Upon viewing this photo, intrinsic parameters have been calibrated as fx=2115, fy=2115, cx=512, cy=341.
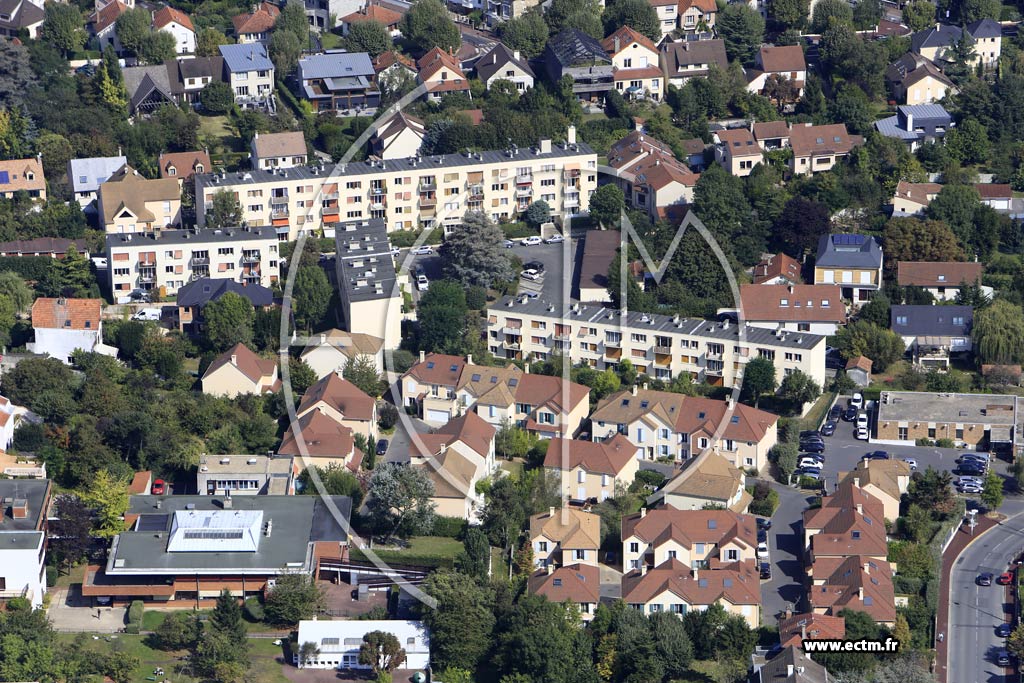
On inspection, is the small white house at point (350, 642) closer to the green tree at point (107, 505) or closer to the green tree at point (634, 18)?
the green tree at point (107, 505)

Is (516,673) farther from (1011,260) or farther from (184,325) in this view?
(1011,260)

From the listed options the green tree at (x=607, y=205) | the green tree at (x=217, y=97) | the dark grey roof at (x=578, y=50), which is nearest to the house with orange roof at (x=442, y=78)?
the dark grey roof at (x=578, y=50)

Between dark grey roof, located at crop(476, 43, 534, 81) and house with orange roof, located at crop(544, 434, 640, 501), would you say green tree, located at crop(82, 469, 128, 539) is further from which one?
dark grey roof, located at crop(476, 43, 534, 81)

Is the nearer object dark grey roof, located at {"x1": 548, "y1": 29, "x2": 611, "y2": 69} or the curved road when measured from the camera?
the curved road

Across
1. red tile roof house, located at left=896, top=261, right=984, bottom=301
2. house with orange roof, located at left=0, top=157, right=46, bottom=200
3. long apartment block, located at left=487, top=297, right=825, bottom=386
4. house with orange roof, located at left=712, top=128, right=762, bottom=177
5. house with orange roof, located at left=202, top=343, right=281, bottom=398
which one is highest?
house with orange roof, located at left=712, top=128, right=762, bottom=177

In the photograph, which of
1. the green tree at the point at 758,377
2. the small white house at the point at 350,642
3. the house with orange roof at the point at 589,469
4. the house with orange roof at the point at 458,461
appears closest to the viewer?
the small white house at the point at 350,642

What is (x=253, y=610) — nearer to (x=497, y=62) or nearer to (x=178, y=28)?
(x=497, y=62)

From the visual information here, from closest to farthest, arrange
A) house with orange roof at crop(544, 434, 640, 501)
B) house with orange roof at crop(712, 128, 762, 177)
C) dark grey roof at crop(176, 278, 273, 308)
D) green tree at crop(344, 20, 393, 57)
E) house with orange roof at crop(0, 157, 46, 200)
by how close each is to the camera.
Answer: house with orange roof at crop(544, 434, 640, 501) < dark grey roof at crop(176, 278, 273, 308) < house with orange roof at crop(0, 157, 46, 200) < house with orange roof at crop(712, 128, 762, 177) < green tree at crop(344, 20, 393, 57)

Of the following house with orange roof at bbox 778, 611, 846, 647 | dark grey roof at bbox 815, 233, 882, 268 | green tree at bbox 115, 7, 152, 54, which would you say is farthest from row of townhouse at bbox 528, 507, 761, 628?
green tree at bbox 115, 7, 152, 54
